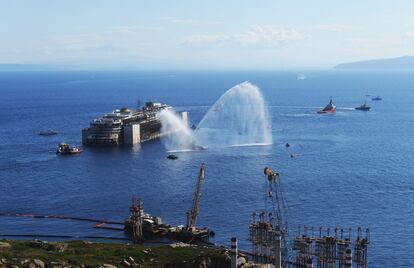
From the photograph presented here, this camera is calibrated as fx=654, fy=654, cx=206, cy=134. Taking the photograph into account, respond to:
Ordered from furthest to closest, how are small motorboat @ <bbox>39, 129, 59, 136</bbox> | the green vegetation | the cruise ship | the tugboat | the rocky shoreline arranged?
small motorboat @ <bbox>39, 129, 59, 136</bbox> → the cruise ship → the tugboat → the green vegetation → the rocky shoreline

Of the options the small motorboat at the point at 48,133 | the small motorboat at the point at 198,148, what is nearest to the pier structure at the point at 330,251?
the small motorboat at the point at 198,148

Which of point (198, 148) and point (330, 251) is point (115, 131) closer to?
point (198, 148)

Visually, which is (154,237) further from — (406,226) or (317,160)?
(317,160)

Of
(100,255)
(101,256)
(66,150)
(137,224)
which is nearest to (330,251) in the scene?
(101,256)

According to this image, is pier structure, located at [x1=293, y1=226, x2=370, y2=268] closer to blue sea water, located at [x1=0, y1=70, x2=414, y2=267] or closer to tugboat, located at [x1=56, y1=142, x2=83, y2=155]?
blue sea water, located at [x1=0, y1=70, x2=414, y2=267]

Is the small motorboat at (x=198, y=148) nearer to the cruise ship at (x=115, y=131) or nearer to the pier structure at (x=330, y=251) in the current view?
the cruise ship at (x=115, y=131)

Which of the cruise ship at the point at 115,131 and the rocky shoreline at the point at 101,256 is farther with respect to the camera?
the cruise ship at the point at 115,131

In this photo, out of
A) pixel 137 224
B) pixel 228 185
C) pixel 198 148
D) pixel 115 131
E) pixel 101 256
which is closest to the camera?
pixel 101 256

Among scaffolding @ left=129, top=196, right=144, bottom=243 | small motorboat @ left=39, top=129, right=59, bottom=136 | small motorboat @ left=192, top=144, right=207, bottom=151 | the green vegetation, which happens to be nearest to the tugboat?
small motorboat @ left=192, top=144, right=207, bottom=151

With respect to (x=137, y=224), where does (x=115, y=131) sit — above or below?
above
